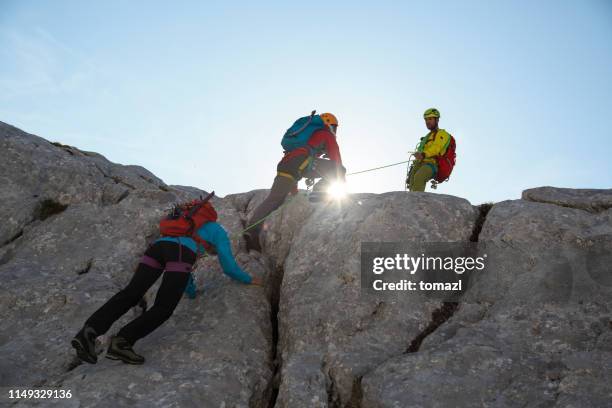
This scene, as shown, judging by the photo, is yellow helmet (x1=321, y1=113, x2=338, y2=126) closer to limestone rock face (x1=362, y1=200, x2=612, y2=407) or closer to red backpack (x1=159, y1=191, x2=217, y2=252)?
red backpack (x1=159, y1=191, x2=217, y2=252)

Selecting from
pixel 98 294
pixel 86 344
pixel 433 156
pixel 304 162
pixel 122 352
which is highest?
pixel 433 156

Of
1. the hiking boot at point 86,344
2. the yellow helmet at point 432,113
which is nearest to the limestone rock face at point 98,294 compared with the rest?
the hiking boot at point 86,344

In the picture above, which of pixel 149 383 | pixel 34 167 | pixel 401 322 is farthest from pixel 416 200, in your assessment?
pixel 34 167

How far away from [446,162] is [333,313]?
789 cm

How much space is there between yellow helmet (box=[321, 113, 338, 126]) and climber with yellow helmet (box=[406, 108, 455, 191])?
135 inches

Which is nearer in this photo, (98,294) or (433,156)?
(98,294)

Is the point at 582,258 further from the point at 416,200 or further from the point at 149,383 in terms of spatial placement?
the point at 149,383

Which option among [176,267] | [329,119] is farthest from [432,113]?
[176,267]

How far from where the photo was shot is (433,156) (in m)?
15.8

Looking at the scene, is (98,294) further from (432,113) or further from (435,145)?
(432,113)

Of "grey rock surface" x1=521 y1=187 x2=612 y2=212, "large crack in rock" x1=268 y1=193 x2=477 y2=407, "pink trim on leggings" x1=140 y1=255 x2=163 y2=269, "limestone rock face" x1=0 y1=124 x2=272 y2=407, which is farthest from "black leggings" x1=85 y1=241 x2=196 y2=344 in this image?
"grey rock surface" x1=521 y1=187 x2=612 y2=212

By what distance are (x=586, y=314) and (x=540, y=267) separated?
1.47 m

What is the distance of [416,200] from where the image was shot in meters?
12.4

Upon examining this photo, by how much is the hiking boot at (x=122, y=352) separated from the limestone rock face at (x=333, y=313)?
28 centimetres
